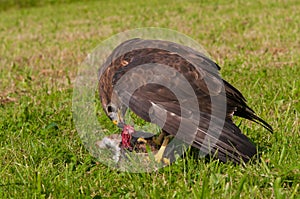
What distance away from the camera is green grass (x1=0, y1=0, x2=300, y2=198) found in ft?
12.7

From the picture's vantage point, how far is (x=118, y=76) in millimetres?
Result: 4453

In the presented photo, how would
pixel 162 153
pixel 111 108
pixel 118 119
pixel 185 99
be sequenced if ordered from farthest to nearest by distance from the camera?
pixel 118 119 → pixel 111 108 → pixel 162 153 → pixel 185 99

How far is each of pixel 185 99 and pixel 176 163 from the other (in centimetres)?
53

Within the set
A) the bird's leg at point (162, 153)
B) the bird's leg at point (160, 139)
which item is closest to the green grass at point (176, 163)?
the bird's leg at point (162, 153)

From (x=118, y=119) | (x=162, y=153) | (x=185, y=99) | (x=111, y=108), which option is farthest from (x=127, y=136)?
(x=185, y=99)

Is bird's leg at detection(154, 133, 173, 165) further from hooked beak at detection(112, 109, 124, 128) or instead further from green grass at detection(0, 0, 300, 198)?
hooked beak at detection(112, 109, 124, 128)

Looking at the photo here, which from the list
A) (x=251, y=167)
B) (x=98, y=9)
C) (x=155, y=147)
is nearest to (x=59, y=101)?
(x=155, y=147)

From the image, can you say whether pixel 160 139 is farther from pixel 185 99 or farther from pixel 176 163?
pixel 185 99

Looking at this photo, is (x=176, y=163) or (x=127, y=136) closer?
(x=176, y=163)

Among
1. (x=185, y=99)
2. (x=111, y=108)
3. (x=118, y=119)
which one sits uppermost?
(x=185, y=99)

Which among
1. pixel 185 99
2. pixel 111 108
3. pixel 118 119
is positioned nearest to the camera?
pixel 185 99

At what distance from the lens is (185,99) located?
4219 mm

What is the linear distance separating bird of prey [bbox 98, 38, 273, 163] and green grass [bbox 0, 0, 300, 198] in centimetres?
23

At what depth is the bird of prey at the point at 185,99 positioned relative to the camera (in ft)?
13.2
